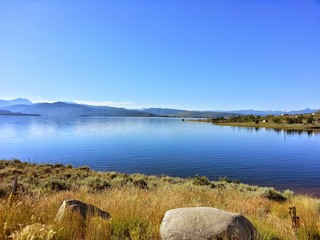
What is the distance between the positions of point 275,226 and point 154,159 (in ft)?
99.7

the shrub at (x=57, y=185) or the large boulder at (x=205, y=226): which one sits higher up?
the large boulder at (x=205, y=226)

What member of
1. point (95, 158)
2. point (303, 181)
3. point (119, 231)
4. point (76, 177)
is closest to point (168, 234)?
point (119, 231)

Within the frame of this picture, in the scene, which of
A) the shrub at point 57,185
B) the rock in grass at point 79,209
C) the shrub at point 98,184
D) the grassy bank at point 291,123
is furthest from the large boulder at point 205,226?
the grassy bank at point 291,123

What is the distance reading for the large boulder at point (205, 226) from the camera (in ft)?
14.6

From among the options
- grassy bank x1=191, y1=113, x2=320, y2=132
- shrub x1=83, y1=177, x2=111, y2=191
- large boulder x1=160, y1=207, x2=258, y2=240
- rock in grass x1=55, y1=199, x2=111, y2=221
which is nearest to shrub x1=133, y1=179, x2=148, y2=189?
shrub x1=83, y1=177, x2=111, y2=191

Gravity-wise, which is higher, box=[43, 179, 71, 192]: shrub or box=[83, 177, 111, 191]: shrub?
box=[43, 179, 71, 192]: shrub

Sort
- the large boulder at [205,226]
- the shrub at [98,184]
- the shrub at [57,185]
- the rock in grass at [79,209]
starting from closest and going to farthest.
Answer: the large boulder at [205,226] < the rock in grass at [79,209] < the shrub at [57,185] < the shrub at [98,184]

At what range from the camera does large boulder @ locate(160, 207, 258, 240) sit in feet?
14.6

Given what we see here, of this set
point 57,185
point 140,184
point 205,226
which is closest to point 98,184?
point 57,185

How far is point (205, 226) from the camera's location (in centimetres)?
458

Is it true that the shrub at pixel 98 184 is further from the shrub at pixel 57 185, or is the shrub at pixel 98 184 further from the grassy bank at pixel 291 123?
the grassy bank at pixel 291 123

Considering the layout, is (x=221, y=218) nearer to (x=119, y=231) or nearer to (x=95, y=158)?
(x=119, y=231)

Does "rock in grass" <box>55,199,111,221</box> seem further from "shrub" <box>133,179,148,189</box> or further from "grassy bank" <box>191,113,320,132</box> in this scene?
"grassy bank" <box>191,113,320,132</box>

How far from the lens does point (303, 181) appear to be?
25625 mm
